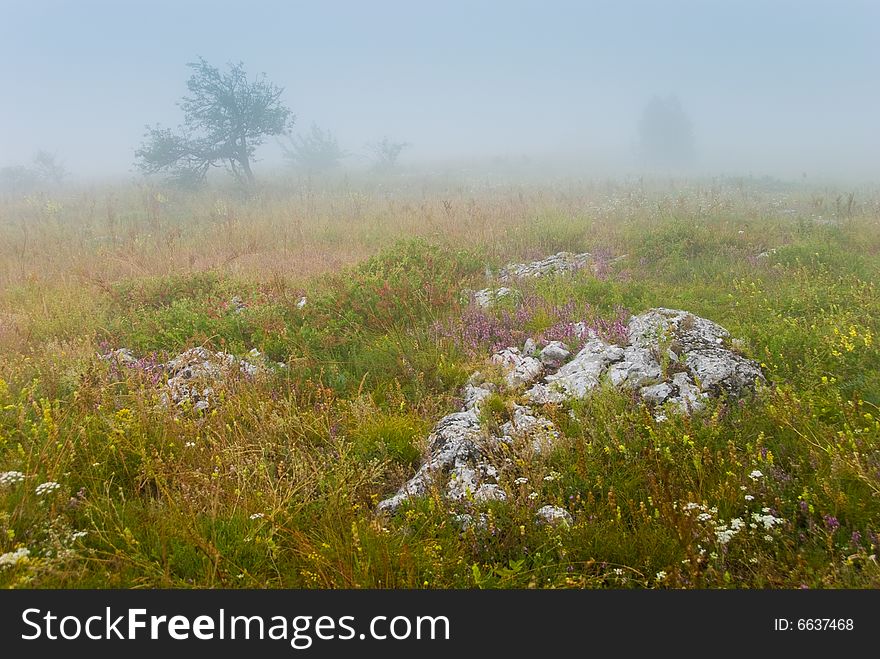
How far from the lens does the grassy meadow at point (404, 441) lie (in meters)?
2.20

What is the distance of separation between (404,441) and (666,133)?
60.1 m

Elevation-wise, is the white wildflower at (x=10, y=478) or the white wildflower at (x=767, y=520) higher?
the white wildflower at (x=10, y=478)

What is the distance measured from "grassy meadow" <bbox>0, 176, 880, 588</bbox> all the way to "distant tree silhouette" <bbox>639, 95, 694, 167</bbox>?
51460 millimetres

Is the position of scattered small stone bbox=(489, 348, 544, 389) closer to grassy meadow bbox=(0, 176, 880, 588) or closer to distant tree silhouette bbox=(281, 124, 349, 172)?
grassy meadow bbox=(0, 176, 880, 588)

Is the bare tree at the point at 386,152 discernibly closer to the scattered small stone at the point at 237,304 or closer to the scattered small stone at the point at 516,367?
the scattered small stone at the point at 237,304

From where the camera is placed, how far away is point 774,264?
772 cm

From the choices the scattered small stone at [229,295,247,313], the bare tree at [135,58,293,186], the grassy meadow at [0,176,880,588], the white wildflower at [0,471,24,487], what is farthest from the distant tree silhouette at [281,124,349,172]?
the white wildflower at [0,471,24,487]

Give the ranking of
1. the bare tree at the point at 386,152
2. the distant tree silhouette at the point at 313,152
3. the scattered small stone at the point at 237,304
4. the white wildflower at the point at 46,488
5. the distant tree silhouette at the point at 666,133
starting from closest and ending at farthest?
the white wildflower at the point at 46,488, the scattered small stone at the point at 237,304, the bare tree at the point at 386,152, the distant tree silhouette at the point at 313,152, the distant tree silhouette at the point at 666,133

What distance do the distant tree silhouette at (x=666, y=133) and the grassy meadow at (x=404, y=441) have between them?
51.5 metres

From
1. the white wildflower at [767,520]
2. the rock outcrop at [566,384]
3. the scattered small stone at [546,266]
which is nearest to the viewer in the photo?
the white wildflower at [767,520]

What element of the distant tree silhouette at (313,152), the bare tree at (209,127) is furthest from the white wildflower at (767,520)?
the distant tree silhouette at (313,152)

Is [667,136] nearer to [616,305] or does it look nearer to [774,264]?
[774,264]


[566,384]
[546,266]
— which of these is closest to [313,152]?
[546,266]

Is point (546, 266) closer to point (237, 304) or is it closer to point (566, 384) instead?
point (566, 384)
